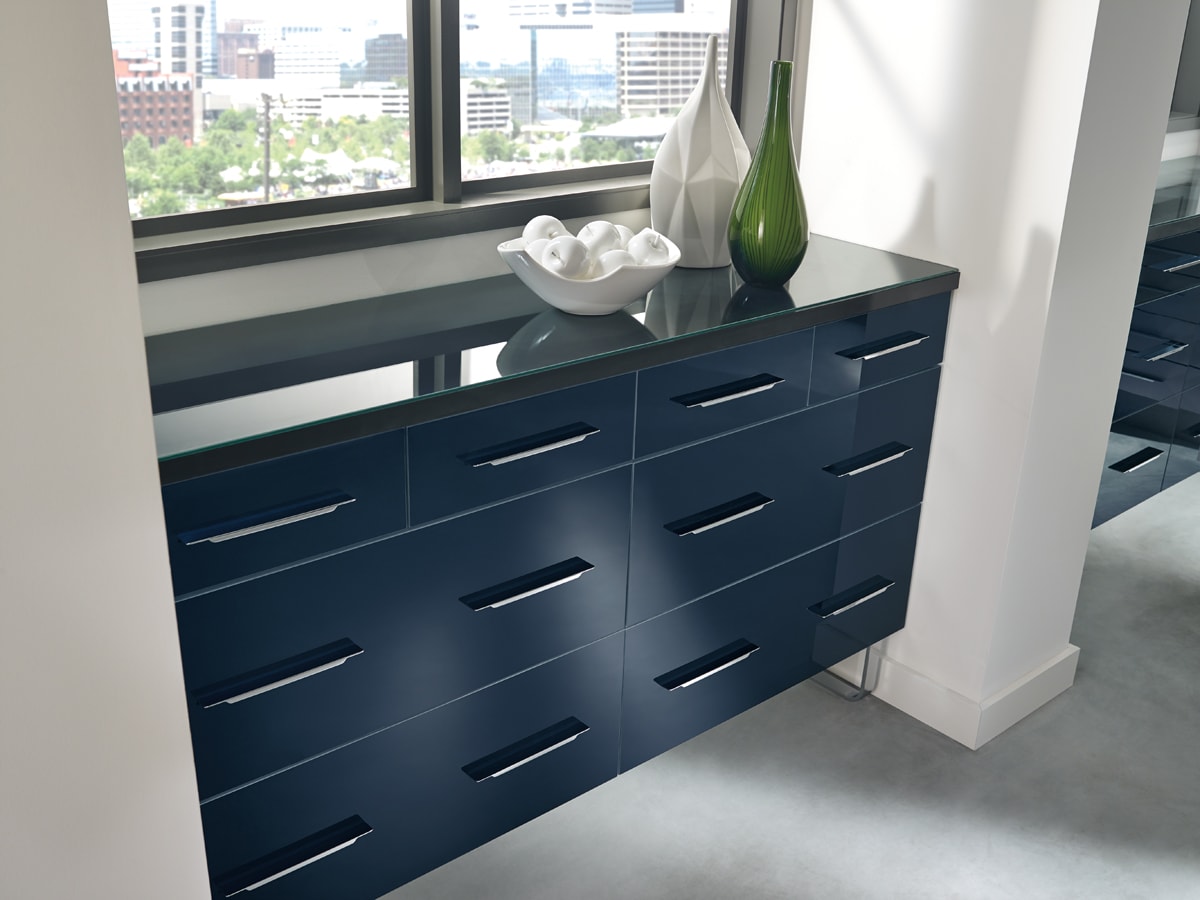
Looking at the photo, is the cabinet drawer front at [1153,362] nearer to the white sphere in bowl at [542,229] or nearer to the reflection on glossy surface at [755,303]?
the reflection on glossy surface at [755,303]

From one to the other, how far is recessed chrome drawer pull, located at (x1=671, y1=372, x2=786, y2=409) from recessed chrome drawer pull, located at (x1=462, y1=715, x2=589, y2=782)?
0.54 metres

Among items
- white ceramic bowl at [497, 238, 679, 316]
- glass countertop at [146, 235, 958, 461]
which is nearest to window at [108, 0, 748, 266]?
glass countertop at [146, 235, 958, 461]

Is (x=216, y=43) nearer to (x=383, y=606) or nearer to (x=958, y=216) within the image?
(x=383, y=606)

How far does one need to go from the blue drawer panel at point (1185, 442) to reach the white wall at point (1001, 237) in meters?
0.89

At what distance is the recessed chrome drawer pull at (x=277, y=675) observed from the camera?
143 cm

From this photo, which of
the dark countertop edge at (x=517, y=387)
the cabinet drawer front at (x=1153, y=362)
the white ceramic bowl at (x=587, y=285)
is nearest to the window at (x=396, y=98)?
the white ceramic bowl at (x=587, y=285)

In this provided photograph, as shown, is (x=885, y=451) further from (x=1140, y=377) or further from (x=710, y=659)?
(x=1140, y=377)

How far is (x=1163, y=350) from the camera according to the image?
3.04 m

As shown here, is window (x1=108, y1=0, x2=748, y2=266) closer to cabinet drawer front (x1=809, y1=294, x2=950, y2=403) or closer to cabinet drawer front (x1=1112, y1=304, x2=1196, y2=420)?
cabinet drawer front (x1=809, y1=294, x2=950, y2=403)

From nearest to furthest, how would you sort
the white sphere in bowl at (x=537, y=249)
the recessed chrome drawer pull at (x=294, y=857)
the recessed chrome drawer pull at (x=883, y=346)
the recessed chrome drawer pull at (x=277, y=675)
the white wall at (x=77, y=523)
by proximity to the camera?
the white wall at (x=77, y=523) → the recessed chrome drawer pull at (x=277, y=675) → the recessed chrome drawer pull at (x=294, y=857) → the white sphere in bowl at (x=537, y=249) → the recessed chrome drawer pull at (x=883, y=346)

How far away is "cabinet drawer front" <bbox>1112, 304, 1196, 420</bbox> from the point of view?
9.71 feet

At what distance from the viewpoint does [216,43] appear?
1.78 meters

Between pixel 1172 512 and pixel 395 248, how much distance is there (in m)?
2.60

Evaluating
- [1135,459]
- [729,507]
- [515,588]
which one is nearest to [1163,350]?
[1135,459]
